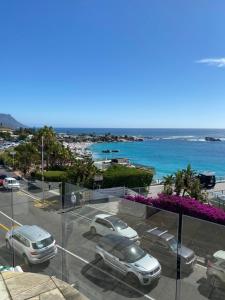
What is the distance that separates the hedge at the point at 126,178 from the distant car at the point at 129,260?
2086 centimetres

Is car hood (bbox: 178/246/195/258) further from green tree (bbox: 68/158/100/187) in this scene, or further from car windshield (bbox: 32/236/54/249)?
green tree (bbox: 68/158/100/187)

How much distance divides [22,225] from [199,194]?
13599mm

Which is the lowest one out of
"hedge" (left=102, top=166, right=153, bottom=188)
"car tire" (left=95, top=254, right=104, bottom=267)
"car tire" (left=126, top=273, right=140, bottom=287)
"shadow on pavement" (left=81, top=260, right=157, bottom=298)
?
"hedge" (left=102, top=166, right=153, bottom=188)

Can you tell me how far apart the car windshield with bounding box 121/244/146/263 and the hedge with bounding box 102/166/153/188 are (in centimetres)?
2120

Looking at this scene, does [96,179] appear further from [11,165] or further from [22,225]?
[11,165]

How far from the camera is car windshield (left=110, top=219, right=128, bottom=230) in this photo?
6919mm

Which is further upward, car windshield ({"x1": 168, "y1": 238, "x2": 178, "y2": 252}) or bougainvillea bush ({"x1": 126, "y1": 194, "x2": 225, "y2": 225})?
car windshield ({"x1": 168, "y1": 238, "x2": 178, "y2": 252})

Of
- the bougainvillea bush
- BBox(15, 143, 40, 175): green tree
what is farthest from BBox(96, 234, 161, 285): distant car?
BBox(15, 143, 40, 175): green tree

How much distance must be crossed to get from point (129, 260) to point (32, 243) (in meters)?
3.91

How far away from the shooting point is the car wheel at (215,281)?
5.32 m

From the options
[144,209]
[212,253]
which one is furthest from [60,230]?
[212,253]

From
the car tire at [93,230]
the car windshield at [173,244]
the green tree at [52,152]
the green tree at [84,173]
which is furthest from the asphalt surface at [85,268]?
the green tree at [52,152]

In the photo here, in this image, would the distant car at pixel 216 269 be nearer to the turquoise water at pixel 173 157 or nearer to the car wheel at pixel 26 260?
the car wheel at pixel 26 260

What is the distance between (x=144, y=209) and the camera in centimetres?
678
